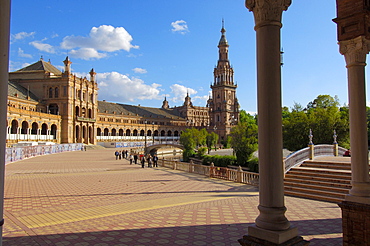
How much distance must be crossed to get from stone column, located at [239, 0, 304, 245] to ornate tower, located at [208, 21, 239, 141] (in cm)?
10425

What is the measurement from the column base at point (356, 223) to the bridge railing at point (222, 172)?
34.6ft

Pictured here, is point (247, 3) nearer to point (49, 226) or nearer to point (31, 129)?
point (49, 226)

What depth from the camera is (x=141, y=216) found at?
9320 millimetres

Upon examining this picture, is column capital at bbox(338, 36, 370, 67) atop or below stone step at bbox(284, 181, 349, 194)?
atop

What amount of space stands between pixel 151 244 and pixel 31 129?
56.6 meters

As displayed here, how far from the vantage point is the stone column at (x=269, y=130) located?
4.16m

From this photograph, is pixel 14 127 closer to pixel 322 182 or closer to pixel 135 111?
pixel 322 182

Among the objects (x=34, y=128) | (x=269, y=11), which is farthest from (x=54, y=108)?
(x=269, y=11)

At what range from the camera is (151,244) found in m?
6.60

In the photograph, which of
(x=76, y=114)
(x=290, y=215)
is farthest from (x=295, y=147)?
(x=76, y=114)

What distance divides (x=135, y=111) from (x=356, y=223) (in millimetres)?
98060

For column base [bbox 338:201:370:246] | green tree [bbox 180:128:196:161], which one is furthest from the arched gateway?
green tree [bbox 180:128:196:161]

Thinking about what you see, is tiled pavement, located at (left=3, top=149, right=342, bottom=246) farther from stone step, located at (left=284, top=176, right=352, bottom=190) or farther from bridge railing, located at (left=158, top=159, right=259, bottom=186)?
bridge railing, located at (left=158, top=159, right=259, bottom=186)

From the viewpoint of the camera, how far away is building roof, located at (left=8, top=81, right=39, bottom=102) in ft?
194
